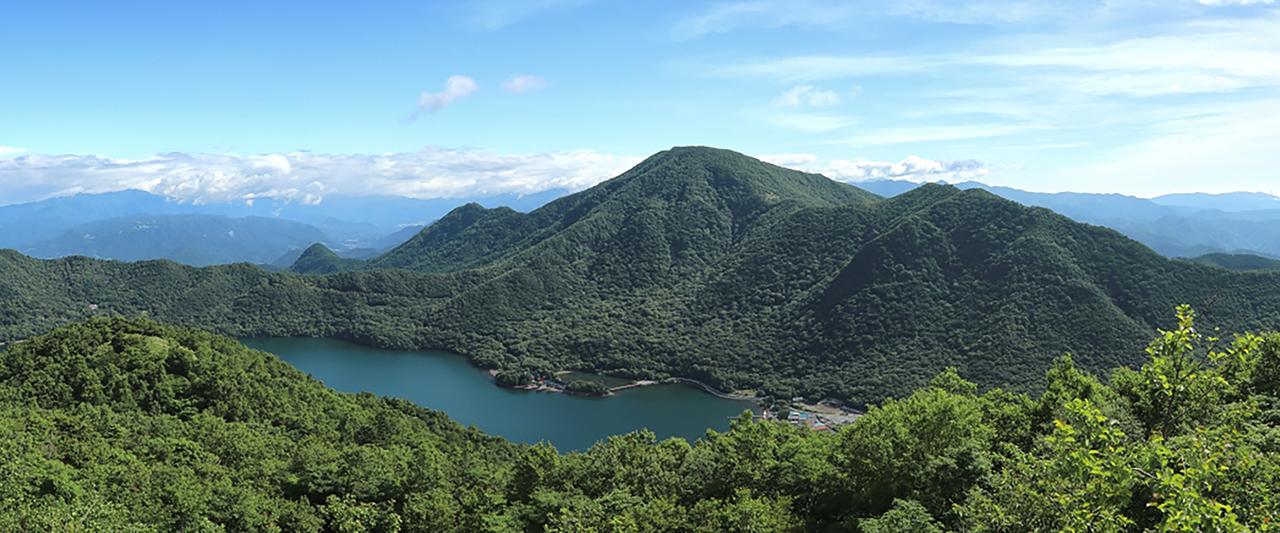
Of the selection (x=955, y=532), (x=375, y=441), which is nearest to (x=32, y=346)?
(x=375, y=441)

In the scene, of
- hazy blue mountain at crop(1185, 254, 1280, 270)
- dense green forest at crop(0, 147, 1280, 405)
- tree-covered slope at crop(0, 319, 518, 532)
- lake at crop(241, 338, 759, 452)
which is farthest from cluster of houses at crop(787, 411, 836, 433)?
hazy blue mountain at crop(1185, 254, 1280, 270)

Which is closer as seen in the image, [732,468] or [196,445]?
[732,468]

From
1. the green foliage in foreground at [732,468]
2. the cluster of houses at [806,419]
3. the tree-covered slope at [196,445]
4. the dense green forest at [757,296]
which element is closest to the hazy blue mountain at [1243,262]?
the dense green forest at [757,296]

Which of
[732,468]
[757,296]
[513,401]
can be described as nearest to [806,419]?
[513,401]

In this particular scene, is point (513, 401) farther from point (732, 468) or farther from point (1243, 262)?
point (1243, 262)

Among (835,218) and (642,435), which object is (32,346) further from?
(835,218)

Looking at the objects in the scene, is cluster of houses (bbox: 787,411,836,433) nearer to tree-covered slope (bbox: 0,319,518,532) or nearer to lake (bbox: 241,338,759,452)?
lake (bbox: 241,338,759,452)

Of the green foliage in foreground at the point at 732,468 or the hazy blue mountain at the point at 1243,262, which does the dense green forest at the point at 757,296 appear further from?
the green foliage in foreground at the point at 732,468
